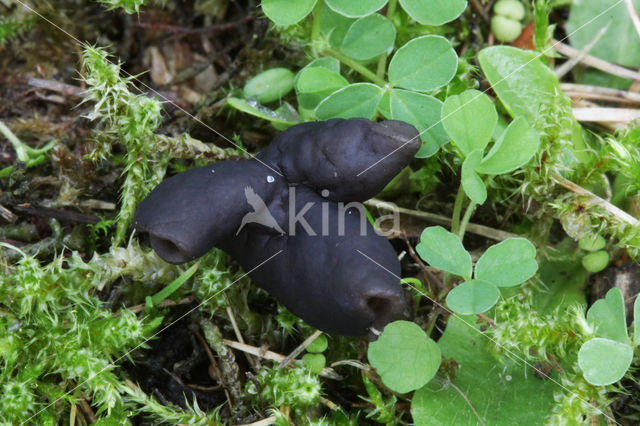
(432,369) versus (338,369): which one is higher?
(432,369)

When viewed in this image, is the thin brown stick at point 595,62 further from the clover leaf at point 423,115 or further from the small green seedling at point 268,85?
the small green seedling at point 268,85

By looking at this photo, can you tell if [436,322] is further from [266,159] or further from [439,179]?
[266,159]

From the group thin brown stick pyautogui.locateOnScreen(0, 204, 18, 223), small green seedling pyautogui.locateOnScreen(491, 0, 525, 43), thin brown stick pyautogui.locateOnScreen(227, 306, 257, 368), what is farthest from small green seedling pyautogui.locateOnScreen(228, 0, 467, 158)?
thin brown stick pyautogui.locateOnScreen(0, 204, 18, 223)

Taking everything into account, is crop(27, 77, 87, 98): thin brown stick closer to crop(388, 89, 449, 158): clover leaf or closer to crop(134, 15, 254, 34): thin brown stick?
crop(134, 15, 254, 34): thin brown stick

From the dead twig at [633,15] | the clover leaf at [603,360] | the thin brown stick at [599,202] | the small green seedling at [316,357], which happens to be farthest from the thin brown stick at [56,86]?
the dead twig at [633,15]

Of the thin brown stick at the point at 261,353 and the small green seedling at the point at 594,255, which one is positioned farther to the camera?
the small green seedling at the point at 594,255

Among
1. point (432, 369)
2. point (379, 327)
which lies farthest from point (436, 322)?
point (379, 327)
